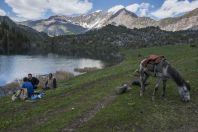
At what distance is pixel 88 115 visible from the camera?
23062mm

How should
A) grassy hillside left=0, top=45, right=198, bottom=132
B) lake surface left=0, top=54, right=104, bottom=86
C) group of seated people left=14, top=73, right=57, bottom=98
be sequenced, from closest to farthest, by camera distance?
1. grassy hillside left=0, top=45, right=198, bottom=132
2. group of seated people left=14, top=73, right=57, bottom=98
3. lake surface left=0, top=54, right=104, bottom=86

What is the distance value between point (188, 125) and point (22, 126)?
35.2ft

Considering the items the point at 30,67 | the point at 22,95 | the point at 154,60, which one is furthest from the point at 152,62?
the point at 30,67

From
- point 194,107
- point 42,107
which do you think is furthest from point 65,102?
point 194,107

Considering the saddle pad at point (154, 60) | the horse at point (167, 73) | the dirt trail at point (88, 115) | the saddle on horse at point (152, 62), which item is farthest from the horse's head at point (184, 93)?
the dirt trail at point (88, 115)

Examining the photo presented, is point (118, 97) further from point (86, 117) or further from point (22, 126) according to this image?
point (22, 126)

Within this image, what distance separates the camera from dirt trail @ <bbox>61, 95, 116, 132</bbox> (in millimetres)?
20641

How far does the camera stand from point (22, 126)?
860 inches

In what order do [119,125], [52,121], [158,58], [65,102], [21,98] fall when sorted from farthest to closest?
[21,98], [65,102], [158,58], [52,121], [119,125]

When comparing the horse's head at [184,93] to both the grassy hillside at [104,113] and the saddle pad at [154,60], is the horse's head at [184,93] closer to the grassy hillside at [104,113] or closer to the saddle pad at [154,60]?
the grassy hillside at [104,113]

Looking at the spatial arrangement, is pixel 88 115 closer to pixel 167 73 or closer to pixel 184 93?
pixel 167 73

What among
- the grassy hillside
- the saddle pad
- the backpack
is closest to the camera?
the grassy hillside

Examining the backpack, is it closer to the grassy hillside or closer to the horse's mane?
the grassy hillside

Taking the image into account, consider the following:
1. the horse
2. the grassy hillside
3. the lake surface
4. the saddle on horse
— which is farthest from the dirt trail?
the lake surface
